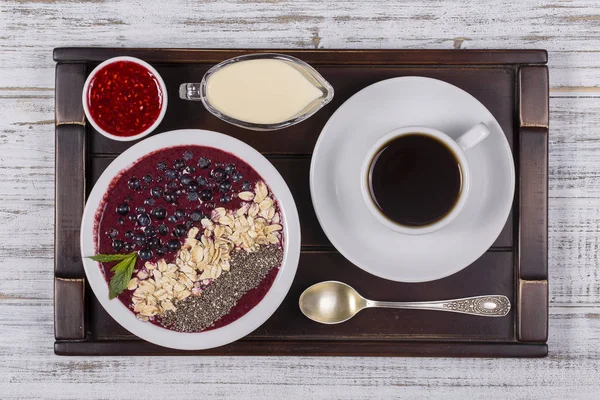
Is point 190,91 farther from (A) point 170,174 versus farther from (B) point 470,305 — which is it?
(B) point 470,305

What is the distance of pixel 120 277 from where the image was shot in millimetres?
1112

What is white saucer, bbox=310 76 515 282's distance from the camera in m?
1.09

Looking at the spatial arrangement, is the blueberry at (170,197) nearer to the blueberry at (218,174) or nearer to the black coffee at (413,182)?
the blueberry at (218,174)

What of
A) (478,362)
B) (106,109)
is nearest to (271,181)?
(106,109)

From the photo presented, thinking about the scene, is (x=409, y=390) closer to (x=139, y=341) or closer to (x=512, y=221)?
(x=512, y=221)

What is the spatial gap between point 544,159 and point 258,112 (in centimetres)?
61

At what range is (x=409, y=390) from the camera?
1307mm

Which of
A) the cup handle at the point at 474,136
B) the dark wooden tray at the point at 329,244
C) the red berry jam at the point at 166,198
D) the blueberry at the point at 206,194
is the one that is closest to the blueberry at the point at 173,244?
the red berry jam at the point at 166,198

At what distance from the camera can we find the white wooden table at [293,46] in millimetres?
1281

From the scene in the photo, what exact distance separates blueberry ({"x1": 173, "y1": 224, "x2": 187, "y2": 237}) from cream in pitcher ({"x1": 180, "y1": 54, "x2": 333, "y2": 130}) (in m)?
0.24

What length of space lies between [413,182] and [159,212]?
Result: 1.68 ft

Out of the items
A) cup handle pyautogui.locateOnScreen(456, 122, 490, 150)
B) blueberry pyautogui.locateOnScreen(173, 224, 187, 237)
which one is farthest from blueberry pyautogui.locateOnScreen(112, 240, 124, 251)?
cup handle pyautogui.locateOnScreen(456, 122, 490, 150)

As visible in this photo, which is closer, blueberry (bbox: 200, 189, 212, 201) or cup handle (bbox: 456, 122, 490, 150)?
cup handle (bbox: 456, 122, 490, 150)

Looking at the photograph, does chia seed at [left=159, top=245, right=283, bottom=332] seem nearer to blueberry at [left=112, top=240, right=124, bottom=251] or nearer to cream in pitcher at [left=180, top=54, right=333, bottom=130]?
blueberry at [left=112, top=240, right=124, bottom=251]
